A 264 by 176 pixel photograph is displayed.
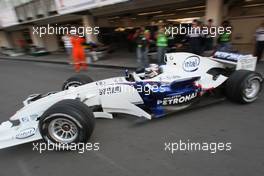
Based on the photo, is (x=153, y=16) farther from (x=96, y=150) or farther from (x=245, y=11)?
(x=96, y=150)

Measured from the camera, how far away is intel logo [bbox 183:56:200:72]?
4.51 metres

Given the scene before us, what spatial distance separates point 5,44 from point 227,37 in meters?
28.9

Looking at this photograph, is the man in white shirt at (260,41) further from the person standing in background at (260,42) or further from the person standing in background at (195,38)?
the person standing in background at (195,38)

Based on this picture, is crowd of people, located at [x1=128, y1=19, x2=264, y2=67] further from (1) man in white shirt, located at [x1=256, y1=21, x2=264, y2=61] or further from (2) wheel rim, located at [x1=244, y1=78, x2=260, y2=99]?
(2) wheel rim, located at [x1=244, y1=78, x2=260, y2=99]

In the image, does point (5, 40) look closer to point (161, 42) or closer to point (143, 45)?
point (143, 45)

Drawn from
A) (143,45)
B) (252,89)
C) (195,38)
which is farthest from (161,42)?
(252,89)

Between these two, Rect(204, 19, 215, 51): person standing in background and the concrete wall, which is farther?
the concrete wall

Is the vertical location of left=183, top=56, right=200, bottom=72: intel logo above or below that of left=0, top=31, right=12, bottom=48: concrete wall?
above

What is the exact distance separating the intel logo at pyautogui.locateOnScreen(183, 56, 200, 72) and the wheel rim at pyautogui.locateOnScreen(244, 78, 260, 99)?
1.00 m

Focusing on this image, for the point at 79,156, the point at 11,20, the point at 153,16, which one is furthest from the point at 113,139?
the point at 11,20

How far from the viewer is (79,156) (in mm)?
3410

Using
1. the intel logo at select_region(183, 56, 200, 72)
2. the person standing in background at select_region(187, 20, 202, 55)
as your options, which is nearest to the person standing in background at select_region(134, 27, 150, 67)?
the person standing in background at select_region(187, 20, 202, 55)

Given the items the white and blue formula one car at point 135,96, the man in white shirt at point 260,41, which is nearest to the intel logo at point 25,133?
the white and blue formula one car at point 135,96

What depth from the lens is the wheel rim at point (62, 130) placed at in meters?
3.40
